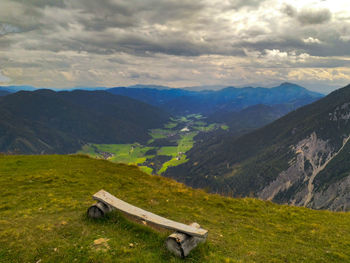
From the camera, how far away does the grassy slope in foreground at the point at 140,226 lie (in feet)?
38.2

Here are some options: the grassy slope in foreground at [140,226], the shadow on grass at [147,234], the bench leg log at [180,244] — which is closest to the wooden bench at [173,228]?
the bench leg log at [180,244]

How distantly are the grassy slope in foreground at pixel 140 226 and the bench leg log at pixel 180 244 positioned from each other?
37 centimetres

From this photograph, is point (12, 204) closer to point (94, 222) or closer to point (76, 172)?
point (94, 222)

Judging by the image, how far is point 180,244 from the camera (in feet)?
37.0

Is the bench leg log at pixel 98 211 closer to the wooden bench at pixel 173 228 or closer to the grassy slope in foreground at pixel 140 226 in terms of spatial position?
the wooden bench at pixel 173 228

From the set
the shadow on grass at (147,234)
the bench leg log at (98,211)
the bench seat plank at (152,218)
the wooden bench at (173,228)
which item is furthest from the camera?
the bench leg log at (98,211)

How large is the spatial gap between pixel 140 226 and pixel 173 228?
10.0 feet

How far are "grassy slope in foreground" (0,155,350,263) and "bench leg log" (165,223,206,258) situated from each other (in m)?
0.37

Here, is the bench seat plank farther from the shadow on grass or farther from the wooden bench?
the shadow on grass

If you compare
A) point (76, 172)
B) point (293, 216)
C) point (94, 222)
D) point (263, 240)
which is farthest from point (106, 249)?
point (76, 172)

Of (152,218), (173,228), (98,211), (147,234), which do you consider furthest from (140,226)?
(98,211)

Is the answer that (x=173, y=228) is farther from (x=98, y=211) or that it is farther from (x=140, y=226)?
(x=98, y=211)

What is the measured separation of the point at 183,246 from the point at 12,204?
15.5 m

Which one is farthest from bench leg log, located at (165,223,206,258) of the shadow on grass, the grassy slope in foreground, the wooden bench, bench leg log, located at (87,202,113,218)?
bench leg log, located at (87,202,113,218)
